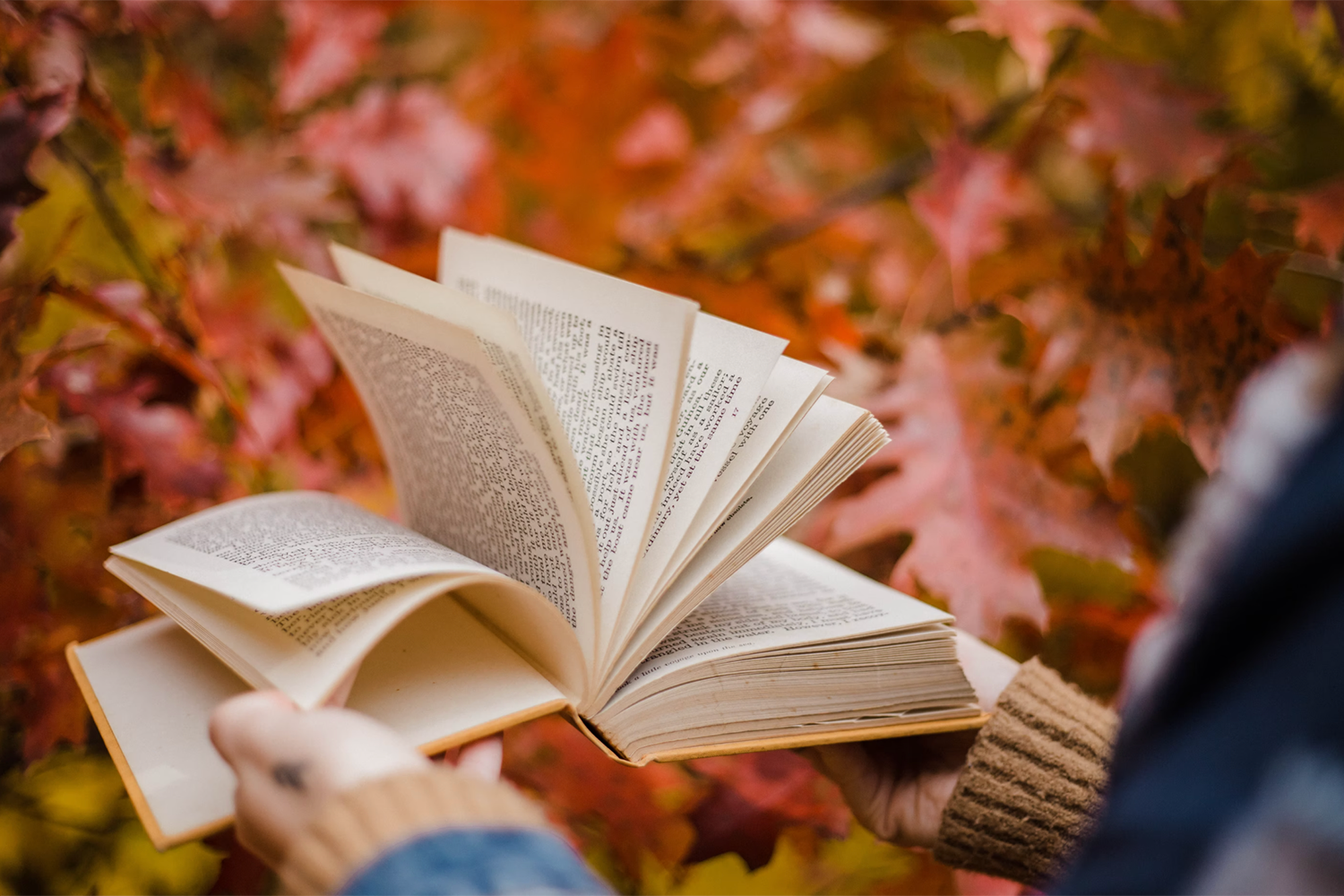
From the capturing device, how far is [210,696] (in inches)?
21.9

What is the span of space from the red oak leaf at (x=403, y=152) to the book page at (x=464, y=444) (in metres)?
0.59

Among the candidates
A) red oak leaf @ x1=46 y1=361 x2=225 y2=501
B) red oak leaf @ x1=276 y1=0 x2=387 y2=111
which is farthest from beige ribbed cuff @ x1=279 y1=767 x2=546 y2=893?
red oak leaf @ x1=276 y1=0 x2=387 y2=111

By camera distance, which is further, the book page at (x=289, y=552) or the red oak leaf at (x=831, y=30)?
the red oak leaf at (x=831, y=30)

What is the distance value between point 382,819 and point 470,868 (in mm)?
43

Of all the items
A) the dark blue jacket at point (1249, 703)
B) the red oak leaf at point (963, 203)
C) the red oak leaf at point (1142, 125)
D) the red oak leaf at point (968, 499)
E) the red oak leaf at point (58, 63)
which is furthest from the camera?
the red oak leaf at point (963, 203)

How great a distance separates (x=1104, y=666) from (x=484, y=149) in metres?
1.02

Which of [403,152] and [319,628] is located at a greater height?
[403,152]

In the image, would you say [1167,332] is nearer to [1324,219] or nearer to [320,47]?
[1324,219]

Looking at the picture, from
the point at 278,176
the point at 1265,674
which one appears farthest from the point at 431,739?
the point at 278,176

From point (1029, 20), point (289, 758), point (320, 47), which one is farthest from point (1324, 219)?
point (320, 47)

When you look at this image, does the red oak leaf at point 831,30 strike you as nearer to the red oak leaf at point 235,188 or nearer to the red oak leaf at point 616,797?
the red oak leaf at point 235,188

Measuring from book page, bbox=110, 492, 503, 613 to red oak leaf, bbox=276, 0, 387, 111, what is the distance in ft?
2.17

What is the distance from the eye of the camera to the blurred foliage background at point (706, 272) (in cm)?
82

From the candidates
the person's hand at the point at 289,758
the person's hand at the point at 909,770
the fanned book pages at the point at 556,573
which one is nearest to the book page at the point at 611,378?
the fanned book pages at the point at 556,573
